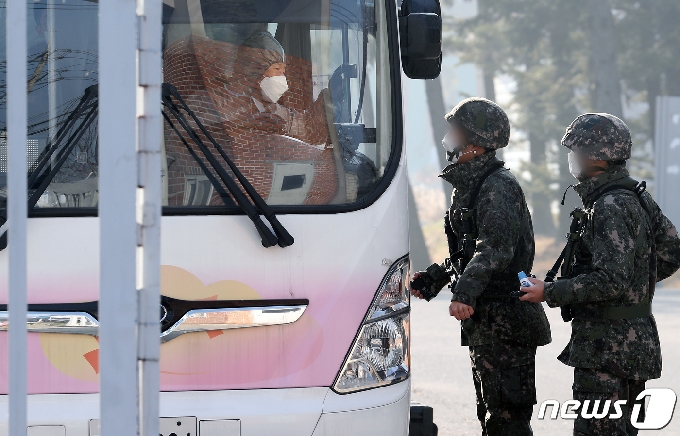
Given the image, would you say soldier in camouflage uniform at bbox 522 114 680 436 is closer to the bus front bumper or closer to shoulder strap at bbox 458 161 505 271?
shoulder strap at bbox 458 161 505 271

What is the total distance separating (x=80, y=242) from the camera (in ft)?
10.1

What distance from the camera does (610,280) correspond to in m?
3.68

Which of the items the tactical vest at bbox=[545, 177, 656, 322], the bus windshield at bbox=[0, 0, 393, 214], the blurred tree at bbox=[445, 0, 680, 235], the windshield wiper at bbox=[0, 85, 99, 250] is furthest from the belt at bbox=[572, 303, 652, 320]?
the blurred tree at bbox=[445, 0, 680, 235]

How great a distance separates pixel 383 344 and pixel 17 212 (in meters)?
1.55

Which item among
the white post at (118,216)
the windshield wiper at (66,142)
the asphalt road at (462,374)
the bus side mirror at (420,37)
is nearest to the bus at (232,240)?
the windshield wiper at (66,142)

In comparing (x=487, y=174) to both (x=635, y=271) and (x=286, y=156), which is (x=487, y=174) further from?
(x=286, y=156)

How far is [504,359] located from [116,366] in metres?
2.67

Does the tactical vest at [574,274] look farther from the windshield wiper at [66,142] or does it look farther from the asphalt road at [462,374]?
the asphalt road at [462,374]

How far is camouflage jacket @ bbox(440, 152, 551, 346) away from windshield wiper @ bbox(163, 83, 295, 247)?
4.19 feet

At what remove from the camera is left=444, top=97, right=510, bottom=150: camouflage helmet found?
14.5ft

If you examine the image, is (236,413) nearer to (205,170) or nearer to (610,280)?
(205,170)

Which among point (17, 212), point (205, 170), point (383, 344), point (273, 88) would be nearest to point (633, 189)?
point (383, 344)

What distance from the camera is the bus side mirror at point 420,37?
11.7 ft

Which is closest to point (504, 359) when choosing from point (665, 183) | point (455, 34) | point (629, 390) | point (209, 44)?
point (629, 390)
